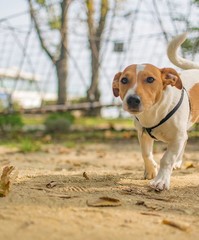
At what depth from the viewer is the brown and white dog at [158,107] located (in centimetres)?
290

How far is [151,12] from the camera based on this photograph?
8.34 metres

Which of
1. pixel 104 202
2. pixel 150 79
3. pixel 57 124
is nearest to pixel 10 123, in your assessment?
pixel 57 124

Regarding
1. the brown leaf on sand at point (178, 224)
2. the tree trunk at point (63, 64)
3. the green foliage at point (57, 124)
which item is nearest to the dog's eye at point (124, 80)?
the brown leaf on sand at point (178, 224)

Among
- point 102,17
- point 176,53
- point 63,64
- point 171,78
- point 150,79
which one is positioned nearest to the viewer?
point 150,79

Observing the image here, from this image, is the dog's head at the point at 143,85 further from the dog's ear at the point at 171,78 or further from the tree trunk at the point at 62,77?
the tree trunk at the point at 62,77

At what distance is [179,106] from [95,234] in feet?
5.24

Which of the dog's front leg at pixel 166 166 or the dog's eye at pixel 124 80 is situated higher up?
the dog's eye at pixel 124 80

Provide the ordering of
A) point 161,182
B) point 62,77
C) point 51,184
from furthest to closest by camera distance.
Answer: point 62,77 → point 161,182 → point 51,184

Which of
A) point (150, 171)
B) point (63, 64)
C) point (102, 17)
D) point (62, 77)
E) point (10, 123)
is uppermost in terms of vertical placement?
point (102, 17)

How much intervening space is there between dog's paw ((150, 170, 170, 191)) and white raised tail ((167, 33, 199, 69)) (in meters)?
1.08

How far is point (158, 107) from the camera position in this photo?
3096 millimetres

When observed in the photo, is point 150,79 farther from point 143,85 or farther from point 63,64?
point 63,64

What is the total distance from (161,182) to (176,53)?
51.4 inches

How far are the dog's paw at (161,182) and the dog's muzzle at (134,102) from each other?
1.55 ft
